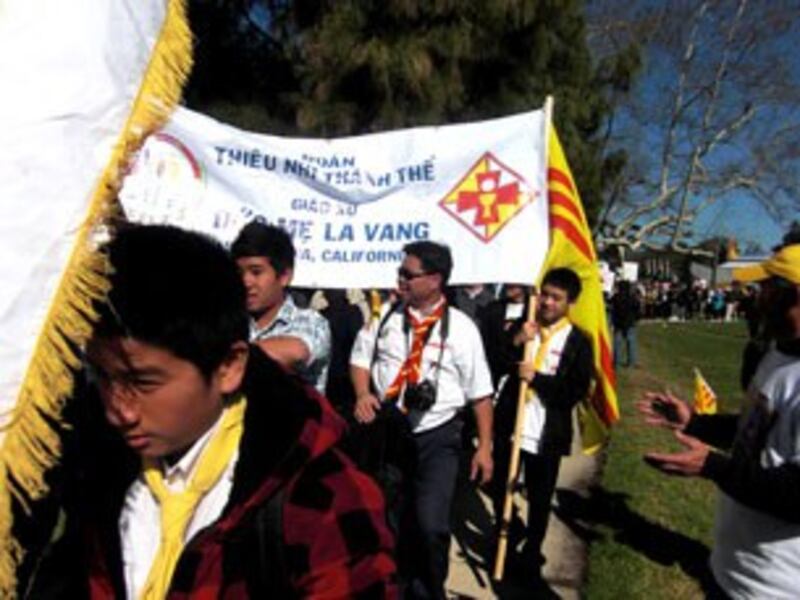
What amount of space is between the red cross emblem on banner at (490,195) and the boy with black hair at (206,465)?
3.12 m

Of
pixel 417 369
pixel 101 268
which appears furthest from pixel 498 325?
pixel 101 268

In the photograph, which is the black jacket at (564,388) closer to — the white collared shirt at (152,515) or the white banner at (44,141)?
the white collared shirt at (152,515)

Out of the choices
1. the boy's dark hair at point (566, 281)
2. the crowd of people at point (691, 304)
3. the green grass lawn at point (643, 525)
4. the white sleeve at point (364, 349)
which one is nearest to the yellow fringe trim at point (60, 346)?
the green grass lawn at point (643, 525)

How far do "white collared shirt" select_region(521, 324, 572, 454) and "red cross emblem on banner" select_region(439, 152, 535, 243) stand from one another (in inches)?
26.8

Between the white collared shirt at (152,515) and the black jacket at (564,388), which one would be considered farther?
the black jacket at (564,388)

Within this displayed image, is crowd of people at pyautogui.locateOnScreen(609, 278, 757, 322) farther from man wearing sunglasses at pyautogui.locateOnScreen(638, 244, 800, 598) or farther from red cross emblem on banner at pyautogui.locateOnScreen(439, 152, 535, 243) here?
man wearing sunglasses at pyautogui.locateOnScreen(638, 244, 800, 598)

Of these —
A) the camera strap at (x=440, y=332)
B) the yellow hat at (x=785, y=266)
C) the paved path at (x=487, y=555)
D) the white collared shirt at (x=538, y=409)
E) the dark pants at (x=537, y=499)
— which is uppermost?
the yellow hat at (x=785, y=266)

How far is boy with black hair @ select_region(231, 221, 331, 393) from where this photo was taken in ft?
10.6

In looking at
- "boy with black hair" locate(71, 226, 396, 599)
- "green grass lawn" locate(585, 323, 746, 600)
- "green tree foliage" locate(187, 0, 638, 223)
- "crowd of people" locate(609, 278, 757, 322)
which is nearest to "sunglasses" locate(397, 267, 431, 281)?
"green grass lawn" locate(585, 323, 746, 600)

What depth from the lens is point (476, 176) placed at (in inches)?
176

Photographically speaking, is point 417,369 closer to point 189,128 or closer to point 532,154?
point 532,154

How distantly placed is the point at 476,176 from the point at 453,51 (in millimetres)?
5395

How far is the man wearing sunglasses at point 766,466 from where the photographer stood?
2.24m

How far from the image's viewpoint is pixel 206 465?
1350 mm
